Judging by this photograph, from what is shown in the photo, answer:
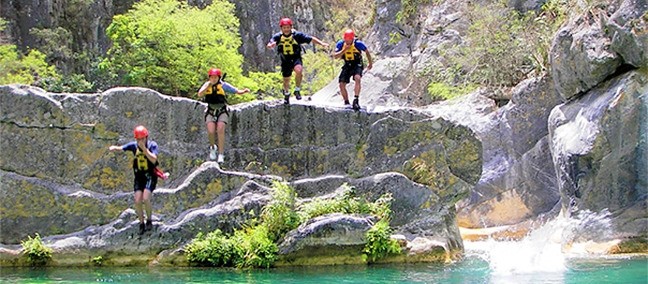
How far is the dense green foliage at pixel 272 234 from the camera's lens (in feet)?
42.8

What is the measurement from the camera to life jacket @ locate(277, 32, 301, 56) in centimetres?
1464

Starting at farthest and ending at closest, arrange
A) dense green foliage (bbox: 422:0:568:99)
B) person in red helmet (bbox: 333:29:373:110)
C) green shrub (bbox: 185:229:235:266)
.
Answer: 1. dense green foliage (bbox: 422:0:568:99)
2. person in red helmet (bbox: 333:29:373:110)
3. green shrub (bbox: 185:229:235:266)

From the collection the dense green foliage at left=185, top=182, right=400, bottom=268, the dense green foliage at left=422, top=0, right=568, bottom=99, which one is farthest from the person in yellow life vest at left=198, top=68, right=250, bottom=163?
the dense green foliage at left=422, top=0, right=568, bottom=99

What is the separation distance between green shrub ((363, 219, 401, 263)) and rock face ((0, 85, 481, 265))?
1.07 meters

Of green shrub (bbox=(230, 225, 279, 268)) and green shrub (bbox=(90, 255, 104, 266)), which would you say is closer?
green shrub (bbox=(230, 225, 279, 268))

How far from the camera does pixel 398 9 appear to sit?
37.1 m

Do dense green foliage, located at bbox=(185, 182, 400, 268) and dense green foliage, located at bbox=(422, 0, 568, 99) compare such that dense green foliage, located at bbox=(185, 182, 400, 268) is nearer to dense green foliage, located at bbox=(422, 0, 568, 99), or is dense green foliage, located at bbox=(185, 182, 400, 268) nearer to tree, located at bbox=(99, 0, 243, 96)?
dense green foliage, located at bbox=(422, 0, 568, 99)

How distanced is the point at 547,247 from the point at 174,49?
19798 mm

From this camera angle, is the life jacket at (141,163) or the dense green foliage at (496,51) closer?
the life jacket at (141,163)

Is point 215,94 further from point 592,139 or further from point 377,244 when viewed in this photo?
point 592,139

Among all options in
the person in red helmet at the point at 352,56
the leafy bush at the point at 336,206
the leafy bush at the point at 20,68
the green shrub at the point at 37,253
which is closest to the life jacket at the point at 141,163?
the green shrub at the point at 37,253

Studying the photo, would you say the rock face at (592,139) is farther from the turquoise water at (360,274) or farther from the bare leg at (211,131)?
the bare leg at (211,131)

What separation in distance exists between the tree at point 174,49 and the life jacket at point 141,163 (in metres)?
18.3

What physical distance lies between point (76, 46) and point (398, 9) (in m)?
→ 18.4
